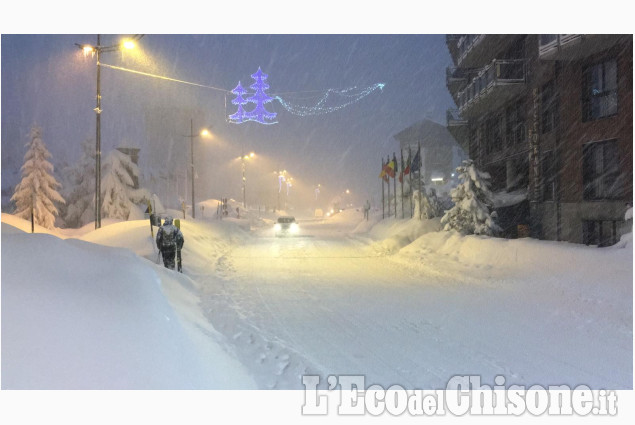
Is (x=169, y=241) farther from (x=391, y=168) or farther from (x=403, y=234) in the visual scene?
(x=391, y=168)

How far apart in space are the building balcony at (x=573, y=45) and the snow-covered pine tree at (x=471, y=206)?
5055 millimetres

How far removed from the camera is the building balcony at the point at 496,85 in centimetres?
2230

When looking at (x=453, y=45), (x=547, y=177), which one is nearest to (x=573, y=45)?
(x=547, y=177)

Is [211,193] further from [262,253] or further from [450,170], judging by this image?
[262,253]

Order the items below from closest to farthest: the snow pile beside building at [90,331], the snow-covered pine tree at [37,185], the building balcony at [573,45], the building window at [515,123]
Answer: the snow pile beside building at [90,331]
the building balcony at [573,45]
the building window at [515,123]
the snow-covered pine tree at [37,185]

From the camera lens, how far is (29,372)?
4090mm

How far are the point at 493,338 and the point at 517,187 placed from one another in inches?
793

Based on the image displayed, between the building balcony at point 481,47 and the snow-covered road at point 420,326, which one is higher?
the building balcony at point 481,47

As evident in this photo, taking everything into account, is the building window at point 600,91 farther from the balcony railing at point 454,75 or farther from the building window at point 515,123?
the balcony railing at point 454,75

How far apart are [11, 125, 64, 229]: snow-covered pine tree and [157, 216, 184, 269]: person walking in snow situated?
26943 millimetres

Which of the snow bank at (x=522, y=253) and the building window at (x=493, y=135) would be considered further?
the building window at (x=493, y=135)

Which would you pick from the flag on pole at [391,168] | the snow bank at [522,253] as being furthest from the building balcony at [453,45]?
the snow bank at [522,253]

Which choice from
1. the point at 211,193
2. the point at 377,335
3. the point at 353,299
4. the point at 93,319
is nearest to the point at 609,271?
the point at 353,299

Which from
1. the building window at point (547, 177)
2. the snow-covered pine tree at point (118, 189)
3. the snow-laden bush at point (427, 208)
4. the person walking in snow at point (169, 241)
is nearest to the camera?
the person walking in snow at point (169, 241)
